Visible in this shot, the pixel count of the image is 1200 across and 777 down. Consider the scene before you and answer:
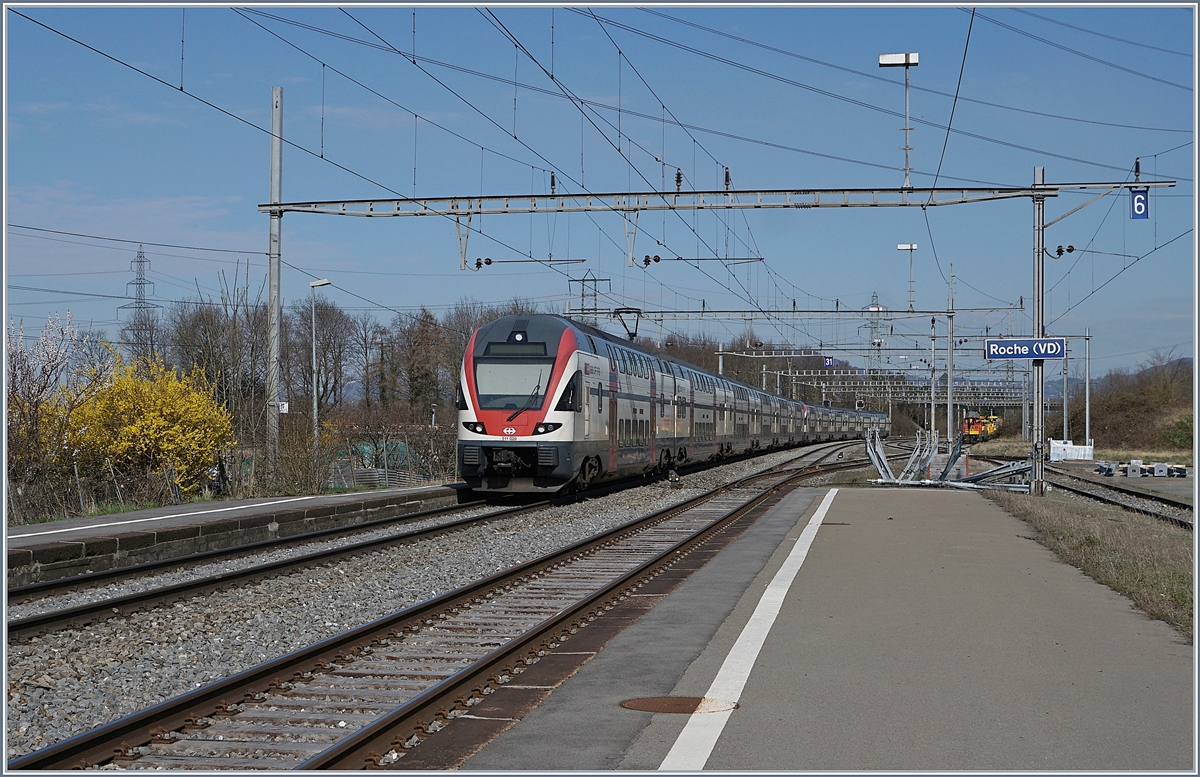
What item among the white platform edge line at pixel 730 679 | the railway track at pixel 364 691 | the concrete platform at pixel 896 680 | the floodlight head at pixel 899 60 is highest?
the floodlight head at pixel 899 60

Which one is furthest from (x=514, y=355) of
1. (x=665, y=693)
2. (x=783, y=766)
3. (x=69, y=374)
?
(x=783, y=766)

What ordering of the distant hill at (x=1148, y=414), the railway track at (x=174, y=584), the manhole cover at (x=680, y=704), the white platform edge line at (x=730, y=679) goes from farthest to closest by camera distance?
the distant hill at (x=1148, y=414) < the railway track at (x=174, y=584) < the manhole cover at (x=680, y=704) < the white platform edge line at (x=730, y=679)

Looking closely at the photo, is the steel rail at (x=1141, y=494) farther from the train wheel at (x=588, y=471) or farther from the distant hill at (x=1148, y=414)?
the distant hill at (x=1148, y=414)

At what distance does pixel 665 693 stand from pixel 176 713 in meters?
2.88

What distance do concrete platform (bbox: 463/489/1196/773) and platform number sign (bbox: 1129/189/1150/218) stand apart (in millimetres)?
12001

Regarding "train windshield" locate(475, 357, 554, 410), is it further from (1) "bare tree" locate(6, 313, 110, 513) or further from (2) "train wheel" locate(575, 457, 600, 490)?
(1) "bare tree" locate(6, 313, 110, 513)

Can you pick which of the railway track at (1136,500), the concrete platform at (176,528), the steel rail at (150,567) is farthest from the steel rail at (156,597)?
the railway track at (1136,500)

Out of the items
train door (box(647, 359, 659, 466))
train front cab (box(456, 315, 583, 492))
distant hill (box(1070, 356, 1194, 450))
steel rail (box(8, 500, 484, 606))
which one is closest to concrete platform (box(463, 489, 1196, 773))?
steel rail (box(8, 500, 484, 606))

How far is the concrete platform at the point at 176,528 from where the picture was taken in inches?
531

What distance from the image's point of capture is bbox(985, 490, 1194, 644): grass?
9898mm

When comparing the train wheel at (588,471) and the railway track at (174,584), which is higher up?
the train wheel at (588,471)

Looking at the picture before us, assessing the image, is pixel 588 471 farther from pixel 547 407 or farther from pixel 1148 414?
pixel 1148 414

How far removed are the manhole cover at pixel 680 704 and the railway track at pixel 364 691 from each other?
3.41 feet

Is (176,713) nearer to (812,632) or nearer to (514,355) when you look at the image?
(812,632)
